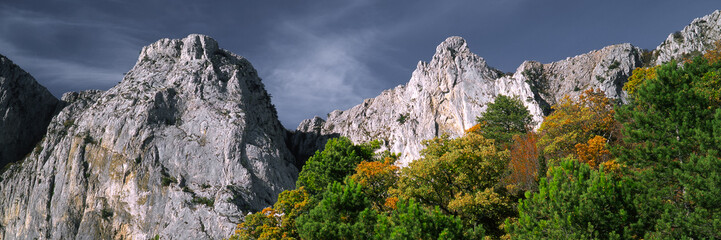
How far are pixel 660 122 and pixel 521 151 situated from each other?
1816 centimetres

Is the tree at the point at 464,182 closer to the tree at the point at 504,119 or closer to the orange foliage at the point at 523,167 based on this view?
the orange foliage at the point at 523,167

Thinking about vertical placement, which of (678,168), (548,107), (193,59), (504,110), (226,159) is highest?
(193,59)

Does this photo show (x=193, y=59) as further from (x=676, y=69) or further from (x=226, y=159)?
(x=676, y=69)

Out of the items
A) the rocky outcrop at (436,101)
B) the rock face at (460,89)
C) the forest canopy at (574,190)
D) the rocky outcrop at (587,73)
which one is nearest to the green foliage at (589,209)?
the forest canopy at (574,190)

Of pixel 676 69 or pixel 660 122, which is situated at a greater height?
pixel 676 69

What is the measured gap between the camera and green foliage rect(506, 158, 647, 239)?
18906 millimetres

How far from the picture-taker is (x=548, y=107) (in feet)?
276

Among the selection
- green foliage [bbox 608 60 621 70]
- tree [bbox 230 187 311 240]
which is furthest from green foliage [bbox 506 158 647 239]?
green foliage [bbox 608 60 621 70]

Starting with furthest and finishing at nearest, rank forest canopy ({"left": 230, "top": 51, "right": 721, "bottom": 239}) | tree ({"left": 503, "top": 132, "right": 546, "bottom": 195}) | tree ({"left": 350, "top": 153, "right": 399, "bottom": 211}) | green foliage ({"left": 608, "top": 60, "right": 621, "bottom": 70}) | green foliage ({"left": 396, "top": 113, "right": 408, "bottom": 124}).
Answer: green foliage ({"left": 396, "top": 113, "right": 408, "bottom": 124})
green foliage ({"left": 608, "top": 60, "right": 621, "bottom": 70})
tree ({"left": 350, "top": 153, "right": 399, "bottom": 211})
tree ({"left": 503, "top": 132, "right": 546, "bottom": 195})
forest canopy ({"left": 230, "top": 51, "right": 721, "bottom": 239})

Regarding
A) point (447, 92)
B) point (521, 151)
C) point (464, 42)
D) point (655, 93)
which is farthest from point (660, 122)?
point (464, 42)

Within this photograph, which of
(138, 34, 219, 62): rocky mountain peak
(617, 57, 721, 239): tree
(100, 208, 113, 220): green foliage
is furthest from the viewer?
(138, 34, 219, 62): rocky mountain peak

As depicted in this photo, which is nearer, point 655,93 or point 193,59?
point 655,93

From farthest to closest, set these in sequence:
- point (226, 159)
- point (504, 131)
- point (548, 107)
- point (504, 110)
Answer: point (548, 107)
point (226, 159)
point (504, 110)
point (504, 131)

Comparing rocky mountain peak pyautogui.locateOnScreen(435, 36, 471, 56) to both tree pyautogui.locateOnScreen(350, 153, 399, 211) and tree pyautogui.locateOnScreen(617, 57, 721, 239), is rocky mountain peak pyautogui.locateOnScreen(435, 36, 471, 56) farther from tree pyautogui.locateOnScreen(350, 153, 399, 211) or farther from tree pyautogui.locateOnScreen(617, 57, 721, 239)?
tree pyautogui.locateOnScreen(617, 57, 721, 239)
